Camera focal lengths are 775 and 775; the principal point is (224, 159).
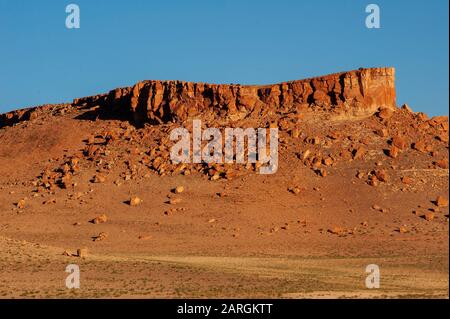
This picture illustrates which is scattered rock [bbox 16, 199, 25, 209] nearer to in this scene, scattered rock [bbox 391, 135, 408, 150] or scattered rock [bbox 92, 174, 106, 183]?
scattered rock [bbox 92, 174, 106, 183]

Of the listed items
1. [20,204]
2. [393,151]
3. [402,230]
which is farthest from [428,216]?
[20,204]

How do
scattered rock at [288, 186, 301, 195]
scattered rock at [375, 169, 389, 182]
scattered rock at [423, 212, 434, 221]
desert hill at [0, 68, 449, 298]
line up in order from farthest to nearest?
scattered rock at [375, 169, 389, 182], scattered rock at [288, 186, 301, 195], scattered rock at [423, 212, 434, 221], desert hill at [0, 68, 449, 298]

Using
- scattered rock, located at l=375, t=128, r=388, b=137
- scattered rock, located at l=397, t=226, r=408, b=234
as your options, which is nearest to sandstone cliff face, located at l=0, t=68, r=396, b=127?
scattered rock, located at l=375, t=128, r=388, b=137

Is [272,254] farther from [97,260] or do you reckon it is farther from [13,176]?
[13,176]

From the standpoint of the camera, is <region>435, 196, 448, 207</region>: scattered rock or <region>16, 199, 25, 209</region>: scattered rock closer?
<region>435, 196, 448, 207</region>: scattered rock

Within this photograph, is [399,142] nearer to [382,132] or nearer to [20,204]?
[382,132]

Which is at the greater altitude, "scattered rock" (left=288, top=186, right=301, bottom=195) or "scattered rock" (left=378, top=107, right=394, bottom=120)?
"scattered rock" (left=378, top=107, right=394, bottom=120)

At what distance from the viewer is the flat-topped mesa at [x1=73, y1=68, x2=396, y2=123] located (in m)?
55.4

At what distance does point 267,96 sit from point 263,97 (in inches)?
12.4

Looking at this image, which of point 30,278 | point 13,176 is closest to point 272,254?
point 30,278

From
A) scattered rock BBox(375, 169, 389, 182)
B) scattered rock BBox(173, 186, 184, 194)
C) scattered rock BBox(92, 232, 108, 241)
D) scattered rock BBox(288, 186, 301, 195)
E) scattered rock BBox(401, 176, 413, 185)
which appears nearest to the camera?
scattered rock BBox(92, 232, 108, 241)

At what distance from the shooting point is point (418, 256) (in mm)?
35938

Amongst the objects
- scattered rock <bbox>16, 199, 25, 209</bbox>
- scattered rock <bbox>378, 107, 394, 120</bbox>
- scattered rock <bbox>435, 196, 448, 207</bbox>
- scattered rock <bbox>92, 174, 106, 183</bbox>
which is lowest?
scattered rock <bbox>435, 196, 448, 207</bbox>

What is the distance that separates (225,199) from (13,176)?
18367mm
